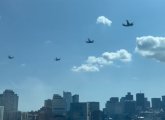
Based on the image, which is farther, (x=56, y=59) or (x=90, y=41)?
(x=56, y=59)

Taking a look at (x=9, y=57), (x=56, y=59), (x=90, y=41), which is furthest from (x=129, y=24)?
(x=9, y=57)

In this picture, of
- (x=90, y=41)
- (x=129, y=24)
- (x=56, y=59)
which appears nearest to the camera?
(x=129, y=24)

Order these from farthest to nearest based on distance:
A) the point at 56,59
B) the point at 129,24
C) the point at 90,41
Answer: the point at 56,59, the point at 90,41, the point at 129,24

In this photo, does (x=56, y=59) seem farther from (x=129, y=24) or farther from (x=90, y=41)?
(x=129, y=24)

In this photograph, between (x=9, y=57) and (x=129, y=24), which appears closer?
(x=129, y=24)

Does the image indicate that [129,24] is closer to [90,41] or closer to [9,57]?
[90,41]

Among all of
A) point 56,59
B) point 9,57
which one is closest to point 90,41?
point 56,59

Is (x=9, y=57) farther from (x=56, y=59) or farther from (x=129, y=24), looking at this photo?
(x=129, y=24)
